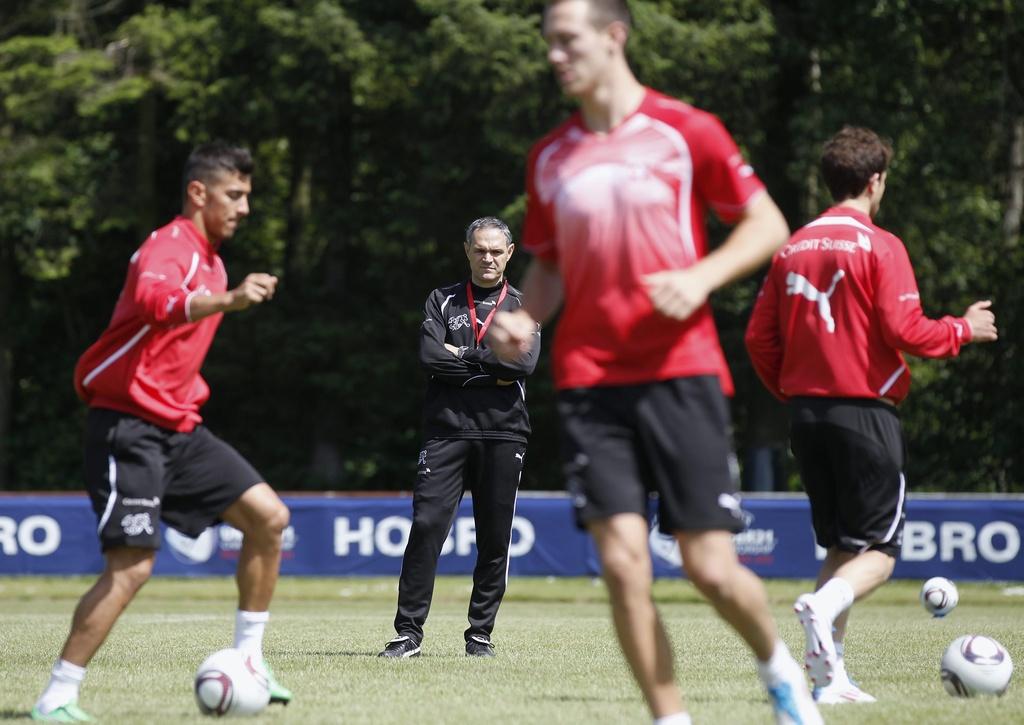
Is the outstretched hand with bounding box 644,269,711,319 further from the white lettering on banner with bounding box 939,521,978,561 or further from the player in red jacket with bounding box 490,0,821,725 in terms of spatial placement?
the white lettering on banner with bounding box 939,521,978,561

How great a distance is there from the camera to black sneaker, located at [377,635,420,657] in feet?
28.8

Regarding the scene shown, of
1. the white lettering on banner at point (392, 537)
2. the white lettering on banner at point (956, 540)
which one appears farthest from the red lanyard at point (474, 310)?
the white lettering on banner at point (956, 540)

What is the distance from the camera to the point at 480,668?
8.11m

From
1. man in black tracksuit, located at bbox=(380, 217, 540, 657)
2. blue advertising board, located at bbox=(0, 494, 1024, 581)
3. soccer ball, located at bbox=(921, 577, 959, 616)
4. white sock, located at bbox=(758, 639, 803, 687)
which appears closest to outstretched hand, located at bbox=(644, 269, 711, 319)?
white sock, located at bbox=(758, 639, 803, 687)

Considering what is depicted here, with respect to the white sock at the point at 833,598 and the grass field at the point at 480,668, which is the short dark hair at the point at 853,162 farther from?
the grass field at the point at 480,668

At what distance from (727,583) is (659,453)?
473mm

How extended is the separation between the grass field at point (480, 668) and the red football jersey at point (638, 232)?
168cm

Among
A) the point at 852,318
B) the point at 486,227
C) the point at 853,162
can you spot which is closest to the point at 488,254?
the point at 486,227

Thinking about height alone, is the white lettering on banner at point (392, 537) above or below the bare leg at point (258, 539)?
below

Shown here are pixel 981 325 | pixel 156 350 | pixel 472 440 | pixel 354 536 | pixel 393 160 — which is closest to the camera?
pixel 156 350

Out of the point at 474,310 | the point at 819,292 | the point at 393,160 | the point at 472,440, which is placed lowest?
A: the point at 393,160

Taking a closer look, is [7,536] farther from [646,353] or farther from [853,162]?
[646,353]

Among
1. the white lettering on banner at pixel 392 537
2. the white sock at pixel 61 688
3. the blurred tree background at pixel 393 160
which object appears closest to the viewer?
the white sock at pixel 61 688

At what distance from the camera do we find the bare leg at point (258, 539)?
639 cm
